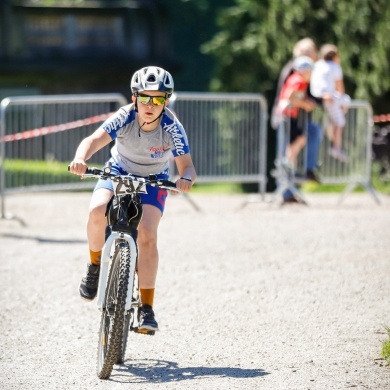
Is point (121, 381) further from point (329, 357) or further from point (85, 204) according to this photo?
point (85, 204)

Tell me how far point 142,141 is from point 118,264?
0.91 meters

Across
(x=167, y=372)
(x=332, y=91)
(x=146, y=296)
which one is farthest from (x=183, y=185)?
(x=332, y=91)

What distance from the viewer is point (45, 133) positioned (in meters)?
15.2

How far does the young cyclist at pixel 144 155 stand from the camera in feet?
23.1

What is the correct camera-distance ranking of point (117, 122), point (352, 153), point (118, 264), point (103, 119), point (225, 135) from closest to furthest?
point (118, 264)
point (117, 122)
point (103, 119)
point (225, 135)
point (352, 153)

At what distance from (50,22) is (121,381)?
3355cm

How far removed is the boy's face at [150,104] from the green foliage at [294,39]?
14.4 meters

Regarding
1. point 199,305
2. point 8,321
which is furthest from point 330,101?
point 8,321

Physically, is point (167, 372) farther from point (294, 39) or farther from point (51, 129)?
point (294, 39)

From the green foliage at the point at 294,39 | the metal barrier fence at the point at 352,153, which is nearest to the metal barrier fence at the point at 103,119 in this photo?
the metal barrier fence at the point at 352,153

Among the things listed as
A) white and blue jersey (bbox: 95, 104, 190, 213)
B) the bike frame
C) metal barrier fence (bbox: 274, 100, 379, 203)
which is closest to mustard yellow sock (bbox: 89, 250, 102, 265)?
white and blue jersey (bbox: 95, 104, 190, 213)

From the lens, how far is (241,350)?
7430mm

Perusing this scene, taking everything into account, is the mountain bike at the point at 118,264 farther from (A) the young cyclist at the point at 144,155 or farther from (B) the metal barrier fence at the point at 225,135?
(B) the metal barrier fence at the point at 225,135

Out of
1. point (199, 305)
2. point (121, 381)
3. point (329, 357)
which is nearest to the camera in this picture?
point (121, 381)
